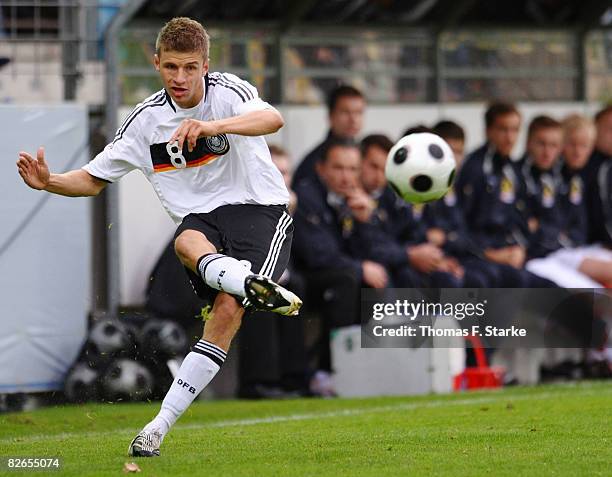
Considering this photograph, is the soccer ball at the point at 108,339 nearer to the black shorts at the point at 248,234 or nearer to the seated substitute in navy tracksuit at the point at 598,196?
the black shorts at the point at 248,234

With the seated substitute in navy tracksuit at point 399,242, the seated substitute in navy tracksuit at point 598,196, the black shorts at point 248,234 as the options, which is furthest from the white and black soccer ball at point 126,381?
the seated substitute in navy tracksuit at point 598,196

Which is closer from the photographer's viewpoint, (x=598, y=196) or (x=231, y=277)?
(x=231, y=277)

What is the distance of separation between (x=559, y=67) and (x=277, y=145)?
4142mm

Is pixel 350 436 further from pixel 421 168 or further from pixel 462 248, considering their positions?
pixel 462 248

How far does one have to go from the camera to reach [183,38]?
738 centimetres

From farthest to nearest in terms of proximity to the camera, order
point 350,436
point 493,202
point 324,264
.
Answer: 1. point 493,202
2. point 324,264
3. point 350,436

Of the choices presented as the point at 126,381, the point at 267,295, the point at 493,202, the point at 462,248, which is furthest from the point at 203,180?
the point at 493,202

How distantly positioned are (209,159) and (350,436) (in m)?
1.93

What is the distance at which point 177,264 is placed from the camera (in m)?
12.3

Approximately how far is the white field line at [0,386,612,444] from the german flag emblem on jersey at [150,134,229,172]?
210cm

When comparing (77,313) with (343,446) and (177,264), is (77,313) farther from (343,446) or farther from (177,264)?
(343,446)

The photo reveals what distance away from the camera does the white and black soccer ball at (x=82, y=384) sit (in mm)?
11383

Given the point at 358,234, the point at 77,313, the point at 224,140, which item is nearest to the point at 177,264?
the point at 77,313

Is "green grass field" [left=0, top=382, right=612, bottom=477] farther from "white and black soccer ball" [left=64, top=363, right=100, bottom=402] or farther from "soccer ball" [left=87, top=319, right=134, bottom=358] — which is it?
"soccer ball" [left=87, top=319, right=134, bottom=358]
